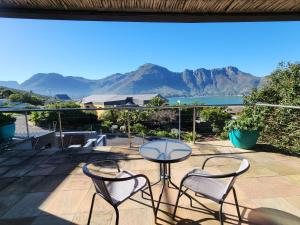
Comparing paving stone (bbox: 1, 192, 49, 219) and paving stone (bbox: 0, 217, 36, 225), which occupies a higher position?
paving stone (bbox: 1, 192, 49, 219)

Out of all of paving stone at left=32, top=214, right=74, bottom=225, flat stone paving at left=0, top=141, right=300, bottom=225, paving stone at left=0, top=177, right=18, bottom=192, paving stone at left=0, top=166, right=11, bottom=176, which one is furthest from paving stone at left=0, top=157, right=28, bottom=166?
paving stone at left=32, top=214, right=74, bottom=225

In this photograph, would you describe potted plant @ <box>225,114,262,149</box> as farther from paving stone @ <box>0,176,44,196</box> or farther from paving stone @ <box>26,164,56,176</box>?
paving stone @ <box>0,176,44,196</box>

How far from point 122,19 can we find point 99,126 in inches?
616

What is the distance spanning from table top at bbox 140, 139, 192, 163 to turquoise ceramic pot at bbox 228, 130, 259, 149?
7.04ft

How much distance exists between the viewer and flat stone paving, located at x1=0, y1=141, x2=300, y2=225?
83.7 inches

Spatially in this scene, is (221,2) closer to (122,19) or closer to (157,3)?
(157,3)

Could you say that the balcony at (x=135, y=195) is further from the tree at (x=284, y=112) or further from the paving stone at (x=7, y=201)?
the tree at (x=284, y=112)

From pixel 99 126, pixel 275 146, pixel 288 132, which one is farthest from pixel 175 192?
pixel 99 126

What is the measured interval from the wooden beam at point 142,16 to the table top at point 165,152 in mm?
1366

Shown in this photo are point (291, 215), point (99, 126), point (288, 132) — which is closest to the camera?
point (291, 215)

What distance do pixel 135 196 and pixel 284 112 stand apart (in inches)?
162

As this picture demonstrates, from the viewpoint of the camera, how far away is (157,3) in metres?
1.85

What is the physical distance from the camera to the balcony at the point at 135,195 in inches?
84.0

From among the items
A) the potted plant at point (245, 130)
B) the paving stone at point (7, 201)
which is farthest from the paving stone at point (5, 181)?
the potted plant at point (245, 130)
